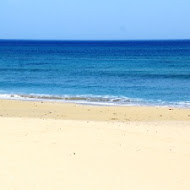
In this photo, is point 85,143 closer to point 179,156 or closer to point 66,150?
point 66,150

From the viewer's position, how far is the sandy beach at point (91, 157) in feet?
21.7

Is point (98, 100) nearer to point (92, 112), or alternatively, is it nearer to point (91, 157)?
point (92, 112)

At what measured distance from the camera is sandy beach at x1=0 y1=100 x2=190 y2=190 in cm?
662

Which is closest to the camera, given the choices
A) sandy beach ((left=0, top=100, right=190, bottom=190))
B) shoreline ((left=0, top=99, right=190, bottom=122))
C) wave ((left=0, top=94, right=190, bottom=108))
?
sandy beach ((left=0, top=100, right=190, bottom=190))

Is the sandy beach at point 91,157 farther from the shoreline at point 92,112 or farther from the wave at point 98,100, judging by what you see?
the wave at point 98,100

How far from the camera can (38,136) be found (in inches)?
386

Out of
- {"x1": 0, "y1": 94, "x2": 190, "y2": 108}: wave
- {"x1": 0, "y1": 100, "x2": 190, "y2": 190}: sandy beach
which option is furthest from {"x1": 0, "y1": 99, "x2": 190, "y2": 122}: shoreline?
{"x1": 0, "y1": 100, "x2": 190, "y2": 190}: sandy beach

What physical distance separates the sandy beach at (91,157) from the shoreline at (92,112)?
4011 mm

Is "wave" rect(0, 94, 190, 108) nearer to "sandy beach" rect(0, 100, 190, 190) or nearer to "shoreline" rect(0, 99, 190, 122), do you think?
"shoreline" rect(0, 99, 190, 122)

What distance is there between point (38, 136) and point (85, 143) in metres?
1.26

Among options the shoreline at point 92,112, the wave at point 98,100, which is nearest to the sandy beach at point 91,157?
the shoreline at point 92,112

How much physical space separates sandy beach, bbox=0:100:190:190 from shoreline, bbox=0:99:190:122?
401 cm

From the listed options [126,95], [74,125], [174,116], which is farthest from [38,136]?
[126,95]

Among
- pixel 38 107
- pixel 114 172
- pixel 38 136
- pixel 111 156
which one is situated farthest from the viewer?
pixel 38 107
